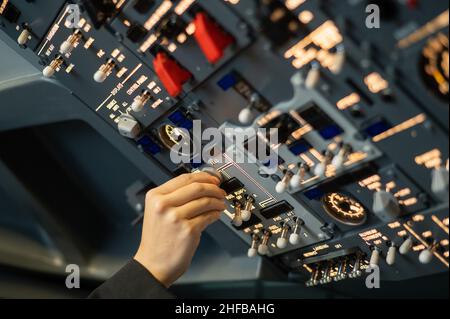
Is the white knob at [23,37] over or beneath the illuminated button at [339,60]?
over

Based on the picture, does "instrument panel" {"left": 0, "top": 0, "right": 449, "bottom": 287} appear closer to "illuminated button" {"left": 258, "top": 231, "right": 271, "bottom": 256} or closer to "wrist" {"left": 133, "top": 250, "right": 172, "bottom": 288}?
"illuminated button" {"left": 258, "top": 231, "right": 271, "bottom": 256}

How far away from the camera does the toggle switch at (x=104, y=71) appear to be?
230cm

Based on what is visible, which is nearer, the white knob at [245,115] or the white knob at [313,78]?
the white knob at [313,78]

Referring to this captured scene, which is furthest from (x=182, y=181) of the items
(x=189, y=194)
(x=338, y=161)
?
(x=338, y=161)

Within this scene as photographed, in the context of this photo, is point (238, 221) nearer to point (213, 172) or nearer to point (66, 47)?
point (213, 172)

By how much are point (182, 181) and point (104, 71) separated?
57cm

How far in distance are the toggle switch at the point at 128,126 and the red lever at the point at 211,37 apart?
657mm

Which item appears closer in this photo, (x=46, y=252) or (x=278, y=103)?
(x=278, y=103)

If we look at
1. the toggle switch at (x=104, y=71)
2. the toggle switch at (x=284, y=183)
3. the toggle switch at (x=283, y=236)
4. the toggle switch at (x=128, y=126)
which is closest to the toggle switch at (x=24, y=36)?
the toggle switch at (x=104, y=71)

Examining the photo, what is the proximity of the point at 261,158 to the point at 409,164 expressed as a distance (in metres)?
0.55

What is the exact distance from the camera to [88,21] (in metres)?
2.26

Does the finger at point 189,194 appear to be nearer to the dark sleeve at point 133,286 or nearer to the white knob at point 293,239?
the dark sleeve at point 133,286

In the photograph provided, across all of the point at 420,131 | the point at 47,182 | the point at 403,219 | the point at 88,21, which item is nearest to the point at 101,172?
the point at 47,182
